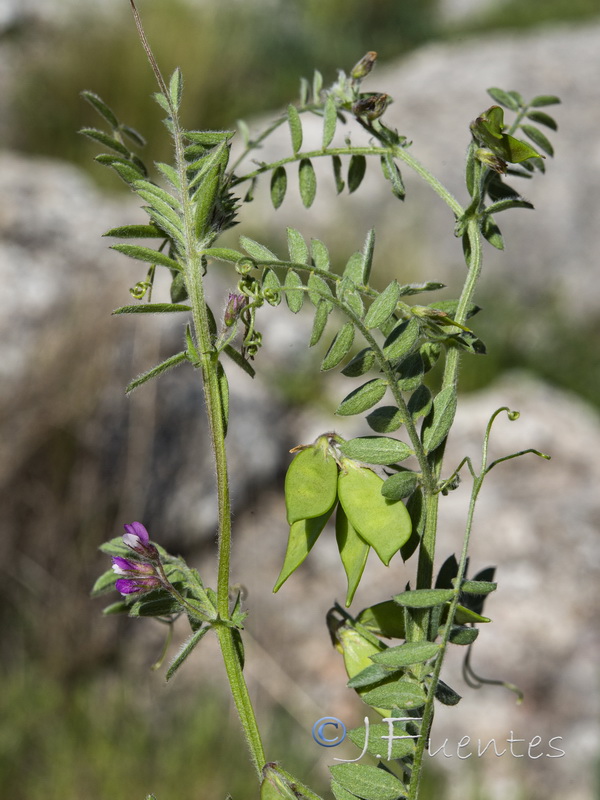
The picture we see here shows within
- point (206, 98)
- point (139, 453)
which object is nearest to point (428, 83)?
point (206, 98)

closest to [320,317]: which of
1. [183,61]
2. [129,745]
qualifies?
[129,745]

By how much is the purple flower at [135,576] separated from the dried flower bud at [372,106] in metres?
0.23

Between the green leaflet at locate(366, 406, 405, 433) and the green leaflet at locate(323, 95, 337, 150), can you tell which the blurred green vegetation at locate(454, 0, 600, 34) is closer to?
the green leaflet at locate(323, 95, 337, 150)

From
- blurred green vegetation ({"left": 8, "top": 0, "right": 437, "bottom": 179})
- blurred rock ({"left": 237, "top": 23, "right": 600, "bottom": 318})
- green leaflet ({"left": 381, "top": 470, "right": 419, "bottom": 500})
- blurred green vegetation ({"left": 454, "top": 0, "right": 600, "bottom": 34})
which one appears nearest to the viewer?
green leaflet ({"left": 381, "top": 470, "right": 419, "bottom": 500})

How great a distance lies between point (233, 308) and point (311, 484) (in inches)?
2.9

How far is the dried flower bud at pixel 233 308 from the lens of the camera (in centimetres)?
34

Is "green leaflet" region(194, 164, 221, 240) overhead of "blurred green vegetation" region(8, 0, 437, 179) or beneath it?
beneath

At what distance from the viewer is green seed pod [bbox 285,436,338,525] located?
33 cm

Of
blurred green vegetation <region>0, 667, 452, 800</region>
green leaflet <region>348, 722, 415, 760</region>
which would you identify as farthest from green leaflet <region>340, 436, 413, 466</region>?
blurred green vegetation <region>0, 667, 452, 800</region>

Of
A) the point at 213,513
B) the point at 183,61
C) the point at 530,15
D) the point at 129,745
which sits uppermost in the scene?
the point at 530,15

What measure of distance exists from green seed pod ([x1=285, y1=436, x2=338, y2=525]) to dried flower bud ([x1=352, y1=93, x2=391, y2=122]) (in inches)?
6.4

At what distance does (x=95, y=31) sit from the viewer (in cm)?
410

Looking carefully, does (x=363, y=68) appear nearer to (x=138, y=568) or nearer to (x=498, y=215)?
(x=138, y=568)

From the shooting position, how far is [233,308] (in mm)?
341
